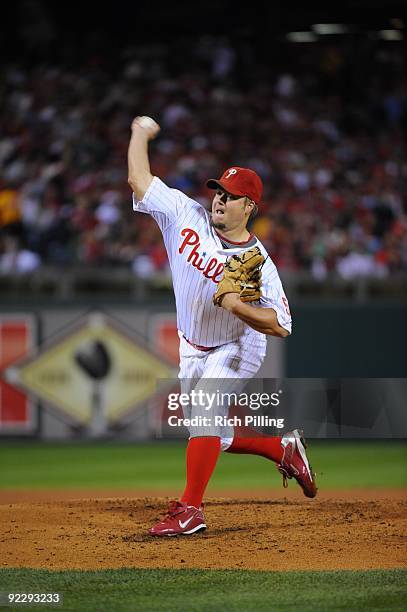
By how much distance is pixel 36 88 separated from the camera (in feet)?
47.9

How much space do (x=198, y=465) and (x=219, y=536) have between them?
1.18ft

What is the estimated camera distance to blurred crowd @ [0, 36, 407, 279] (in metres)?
11.5

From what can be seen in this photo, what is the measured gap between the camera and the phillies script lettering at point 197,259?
4.85m

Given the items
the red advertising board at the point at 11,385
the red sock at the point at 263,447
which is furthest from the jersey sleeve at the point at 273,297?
the red advertising board at the point at 11,385

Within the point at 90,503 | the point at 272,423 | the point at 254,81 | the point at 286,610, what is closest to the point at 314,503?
the point at 272,423

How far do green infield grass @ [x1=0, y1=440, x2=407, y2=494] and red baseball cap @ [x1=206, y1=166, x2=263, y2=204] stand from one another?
11.1 feet

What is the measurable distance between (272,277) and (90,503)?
182 centimetres

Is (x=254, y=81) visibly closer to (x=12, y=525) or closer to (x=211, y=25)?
(x=211, y=25)

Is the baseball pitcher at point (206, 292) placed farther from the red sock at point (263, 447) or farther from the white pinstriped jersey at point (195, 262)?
the red sock at point (263, 447)

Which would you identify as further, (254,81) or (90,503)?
(254,81)

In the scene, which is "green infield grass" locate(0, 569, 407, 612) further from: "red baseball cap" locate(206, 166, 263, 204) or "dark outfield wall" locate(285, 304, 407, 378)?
"dark outfield wall" locate(285, 304, 407, 378)

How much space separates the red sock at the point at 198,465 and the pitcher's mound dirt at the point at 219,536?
0.19m

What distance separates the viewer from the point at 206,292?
193 inches

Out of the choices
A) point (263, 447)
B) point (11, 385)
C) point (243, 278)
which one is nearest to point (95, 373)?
point (11, 385)
